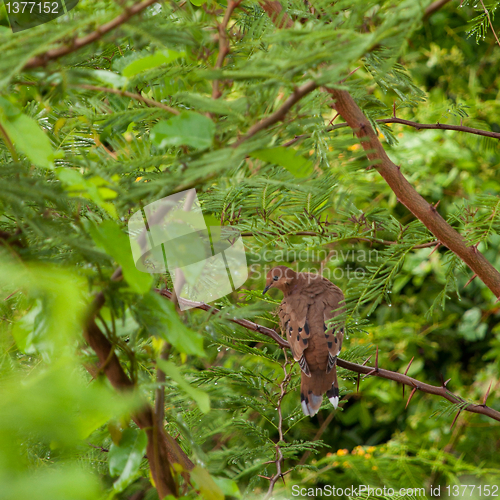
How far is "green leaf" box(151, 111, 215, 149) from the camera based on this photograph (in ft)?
1.32

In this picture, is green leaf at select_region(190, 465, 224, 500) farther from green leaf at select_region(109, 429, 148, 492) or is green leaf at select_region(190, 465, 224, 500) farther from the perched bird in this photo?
the perched bird

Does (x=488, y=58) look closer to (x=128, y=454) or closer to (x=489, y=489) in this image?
(x=489, y=489)

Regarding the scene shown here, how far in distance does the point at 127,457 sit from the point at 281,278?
129 cm

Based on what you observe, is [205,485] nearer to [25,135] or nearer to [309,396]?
[25,135]

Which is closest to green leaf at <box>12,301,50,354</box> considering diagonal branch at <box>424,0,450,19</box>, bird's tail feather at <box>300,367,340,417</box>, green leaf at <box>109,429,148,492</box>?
green leaf at <box>109,429,148,492</box>

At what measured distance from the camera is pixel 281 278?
5.57ft

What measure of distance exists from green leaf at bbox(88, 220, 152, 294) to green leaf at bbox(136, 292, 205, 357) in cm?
4

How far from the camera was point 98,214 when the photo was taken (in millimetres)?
704

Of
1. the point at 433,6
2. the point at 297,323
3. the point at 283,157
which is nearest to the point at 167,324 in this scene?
the point at 283,157

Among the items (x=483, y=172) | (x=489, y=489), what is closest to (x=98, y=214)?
(x=489, y=489)

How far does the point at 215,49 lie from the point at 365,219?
48 centimetres

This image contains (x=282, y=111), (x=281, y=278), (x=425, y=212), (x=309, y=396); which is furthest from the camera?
(x=281, y=278)

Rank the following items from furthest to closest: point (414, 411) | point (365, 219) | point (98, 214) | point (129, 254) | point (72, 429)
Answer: point (414, 411), point (365, 219), point (98, 214), point (129, 254), point (72, 429)

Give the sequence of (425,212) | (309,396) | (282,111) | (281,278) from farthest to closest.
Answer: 1. (281,278)
2. (309,396)
3. (425,212)
4. (282,111)
